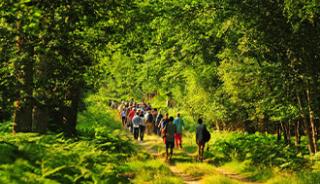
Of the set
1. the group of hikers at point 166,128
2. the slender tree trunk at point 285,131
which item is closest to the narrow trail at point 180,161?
the group of hikers at point 166,128

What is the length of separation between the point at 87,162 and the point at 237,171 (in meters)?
8.31

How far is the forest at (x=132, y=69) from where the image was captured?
8992 mm

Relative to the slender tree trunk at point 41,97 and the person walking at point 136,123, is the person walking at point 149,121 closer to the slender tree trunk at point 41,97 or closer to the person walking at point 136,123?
the person walking at point 136,123

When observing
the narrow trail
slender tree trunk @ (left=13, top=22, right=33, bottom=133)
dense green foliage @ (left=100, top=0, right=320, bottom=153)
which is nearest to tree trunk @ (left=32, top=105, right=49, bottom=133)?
slender tree trunk @ (left=13, top=22, right=33, bottom=133)

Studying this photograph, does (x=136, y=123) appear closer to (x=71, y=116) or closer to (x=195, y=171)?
(x=71, y=116)

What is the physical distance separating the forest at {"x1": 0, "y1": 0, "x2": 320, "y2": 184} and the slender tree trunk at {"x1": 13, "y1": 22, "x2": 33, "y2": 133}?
0.03m

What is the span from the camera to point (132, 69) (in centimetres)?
2370

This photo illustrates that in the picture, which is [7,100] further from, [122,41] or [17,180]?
[17,180]

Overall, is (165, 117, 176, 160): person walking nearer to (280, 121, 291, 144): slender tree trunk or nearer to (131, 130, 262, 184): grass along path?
(131, 130, 262, 184): grass along path

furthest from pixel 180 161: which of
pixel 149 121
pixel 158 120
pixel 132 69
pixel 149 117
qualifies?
pixel 149 121

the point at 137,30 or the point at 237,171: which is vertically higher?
the point at 137,30

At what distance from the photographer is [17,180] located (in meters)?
6.38

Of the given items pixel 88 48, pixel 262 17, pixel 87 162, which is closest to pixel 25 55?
pixel 88 48

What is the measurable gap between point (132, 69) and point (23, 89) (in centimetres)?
1210
